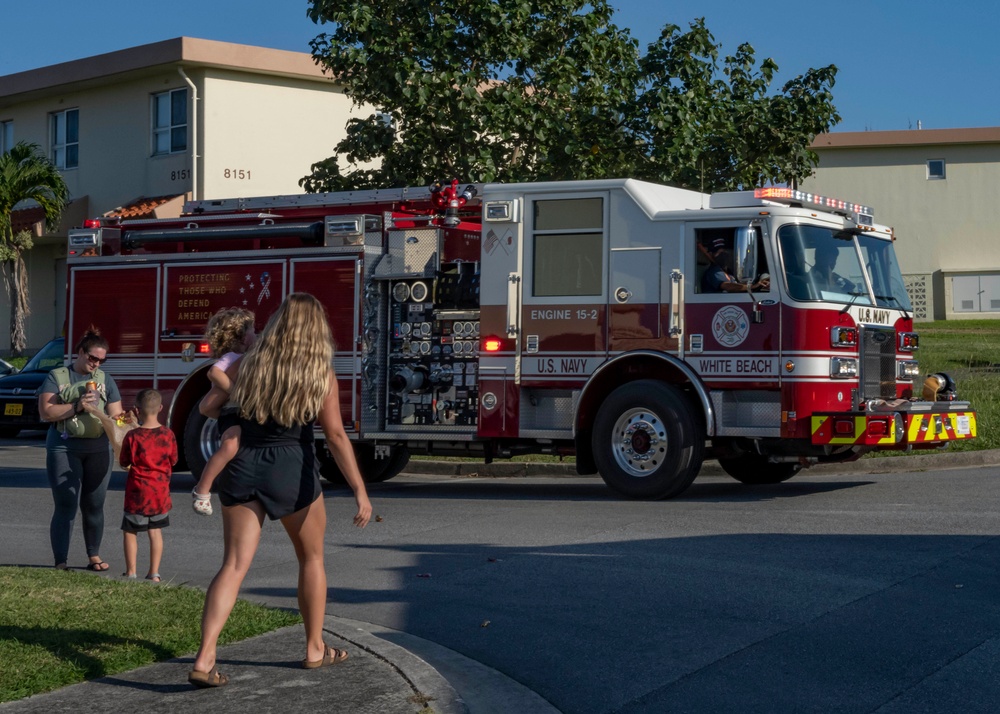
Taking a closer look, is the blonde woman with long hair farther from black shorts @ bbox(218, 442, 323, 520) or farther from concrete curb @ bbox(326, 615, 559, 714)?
concrete curb @ bbox(326, 615, 559, 714)

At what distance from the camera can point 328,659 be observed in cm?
616

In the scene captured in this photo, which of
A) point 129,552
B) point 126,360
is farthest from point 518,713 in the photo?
point 126,360

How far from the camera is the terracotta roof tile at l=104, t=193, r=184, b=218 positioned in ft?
95.2

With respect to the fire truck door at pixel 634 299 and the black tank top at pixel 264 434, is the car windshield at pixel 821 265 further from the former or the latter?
the black tank top at pixel 264 434

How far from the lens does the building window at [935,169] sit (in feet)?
139

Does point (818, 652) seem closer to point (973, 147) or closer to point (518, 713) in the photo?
point (518, 713)

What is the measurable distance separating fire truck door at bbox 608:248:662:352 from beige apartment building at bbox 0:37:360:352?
62.5 ft

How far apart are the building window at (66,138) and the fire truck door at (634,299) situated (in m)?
24.9

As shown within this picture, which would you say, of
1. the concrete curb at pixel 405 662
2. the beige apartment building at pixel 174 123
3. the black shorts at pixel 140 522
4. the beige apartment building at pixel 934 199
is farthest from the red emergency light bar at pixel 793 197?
the beige apartment building at pixel 934 199

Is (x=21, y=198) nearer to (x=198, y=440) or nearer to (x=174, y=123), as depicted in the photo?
(x=174, y=123)

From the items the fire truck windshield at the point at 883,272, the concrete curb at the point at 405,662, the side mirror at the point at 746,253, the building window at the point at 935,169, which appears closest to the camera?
the concrete curb at the point at 405,662

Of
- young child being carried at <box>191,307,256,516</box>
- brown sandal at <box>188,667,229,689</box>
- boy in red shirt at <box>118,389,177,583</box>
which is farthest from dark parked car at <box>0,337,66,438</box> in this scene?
brown sandal at <box>188,667,229,689</box>

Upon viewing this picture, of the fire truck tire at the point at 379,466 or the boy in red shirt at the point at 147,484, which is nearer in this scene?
the boy in red shirt at the point at 147,484

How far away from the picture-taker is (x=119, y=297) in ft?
49.8
